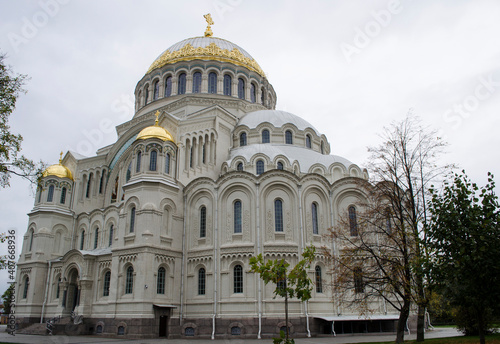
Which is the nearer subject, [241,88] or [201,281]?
[201,281]

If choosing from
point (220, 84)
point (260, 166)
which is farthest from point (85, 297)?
point (220, 84)

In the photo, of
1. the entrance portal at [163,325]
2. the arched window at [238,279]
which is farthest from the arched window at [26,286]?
the arched window at [238,279]

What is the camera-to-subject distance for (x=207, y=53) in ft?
149

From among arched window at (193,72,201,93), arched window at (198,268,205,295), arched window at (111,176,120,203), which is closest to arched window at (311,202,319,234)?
arched window at (198,268,205,295)

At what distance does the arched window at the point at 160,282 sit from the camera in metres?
29.1

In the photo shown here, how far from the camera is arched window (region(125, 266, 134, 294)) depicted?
28.8 metres

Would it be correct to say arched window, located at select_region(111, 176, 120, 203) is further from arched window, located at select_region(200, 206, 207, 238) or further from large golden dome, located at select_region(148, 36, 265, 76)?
large golden dome, located at select_region(148, 36, 265, 76)

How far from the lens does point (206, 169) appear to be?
113 feet

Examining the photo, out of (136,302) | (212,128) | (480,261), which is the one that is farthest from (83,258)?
(480,261)

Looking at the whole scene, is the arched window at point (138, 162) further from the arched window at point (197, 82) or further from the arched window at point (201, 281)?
the arched window at point (197, 82)

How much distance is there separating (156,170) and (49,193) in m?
13.7

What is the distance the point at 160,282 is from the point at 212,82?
922 inches

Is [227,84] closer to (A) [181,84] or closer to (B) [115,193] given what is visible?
(A) [181,84]

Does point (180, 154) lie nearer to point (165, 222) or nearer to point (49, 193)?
point (165, 222)
